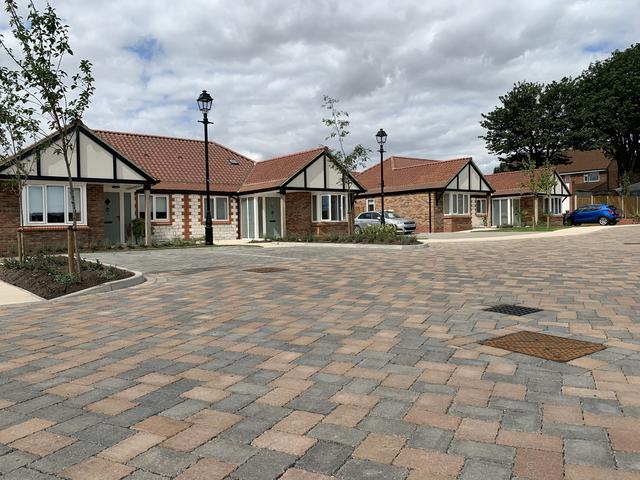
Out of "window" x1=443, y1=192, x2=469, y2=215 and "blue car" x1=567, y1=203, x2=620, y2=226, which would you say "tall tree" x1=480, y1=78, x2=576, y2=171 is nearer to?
"blue car" x1=567, y1=203, x2=620, y2=226

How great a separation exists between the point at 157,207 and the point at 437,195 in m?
19.7

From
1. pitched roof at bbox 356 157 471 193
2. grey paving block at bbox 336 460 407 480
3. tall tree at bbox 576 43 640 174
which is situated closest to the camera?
grey paving block at bbox 336 460 407 480

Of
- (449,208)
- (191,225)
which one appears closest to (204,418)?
(191,225)

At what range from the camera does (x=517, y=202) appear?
4572cm

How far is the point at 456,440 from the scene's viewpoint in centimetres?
295

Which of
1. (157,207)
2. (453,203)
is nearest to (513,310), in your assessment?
(157,207)

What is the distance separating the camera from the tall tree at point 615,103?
2096 inches

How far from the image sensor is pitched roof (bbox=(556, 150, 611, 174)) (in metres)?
67.3

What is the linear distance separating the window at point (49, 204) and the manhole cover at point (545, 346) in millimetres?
20054

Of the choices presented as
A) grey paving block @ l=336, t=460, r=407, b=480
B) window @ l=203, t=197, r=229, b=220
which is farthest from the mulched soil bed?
window @ l=203, t=197, r=229, b=220

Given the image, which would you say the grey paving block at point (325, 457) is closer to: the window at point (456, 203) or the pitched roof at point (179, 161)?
the pitched roof at point (179, 161)

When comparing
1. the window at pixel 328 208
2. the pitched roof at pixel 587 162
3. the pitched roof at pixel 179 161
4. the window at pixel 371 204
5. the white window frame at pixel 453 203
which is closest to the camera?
the pitched roof at pixel 179 161

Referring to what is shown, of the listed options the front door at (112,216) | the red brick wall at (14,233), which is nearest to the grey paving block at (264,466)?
the red brick wall at (14,233)

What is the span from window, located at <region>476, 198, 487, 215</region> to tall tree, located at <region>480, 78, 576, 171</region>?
16.5 m
